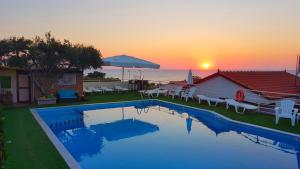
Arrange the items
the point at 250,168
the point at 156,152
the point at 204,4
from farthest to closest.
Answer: the point at 204,4 < the point at 156,152 < the point at 250,168

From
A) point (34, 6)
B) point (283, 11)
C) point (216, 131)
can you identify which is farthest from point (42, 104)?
point (283, 11)

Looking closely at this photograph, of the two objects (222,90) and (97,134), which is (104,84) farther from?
(97,134)

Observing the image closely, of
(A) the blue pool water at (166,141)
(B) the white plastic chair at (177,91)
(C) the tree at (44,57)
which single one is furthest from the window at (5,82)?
(B) the white plastic chair at (177,91)

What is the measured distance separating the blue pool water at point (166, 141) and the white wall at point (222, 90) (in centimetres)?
253

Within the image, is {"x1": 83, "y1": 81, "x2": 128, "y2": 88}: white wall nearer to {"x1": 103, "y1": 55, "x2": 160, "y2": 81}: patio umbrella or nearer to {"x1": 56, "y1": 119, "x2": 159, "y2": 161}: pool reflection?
{"x1": 103, "y1": 55, "x2": 160, "y2": 81}: patio umbrella

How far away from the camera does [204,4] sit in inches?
541

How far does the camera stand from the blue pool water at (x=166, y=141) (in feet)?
19.7

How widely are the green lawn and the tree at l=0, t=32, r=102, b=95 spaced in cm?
289

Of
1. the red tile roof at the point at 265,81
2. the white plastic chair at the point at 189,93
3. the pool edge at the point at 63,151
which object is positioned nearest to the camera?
the pool edge at the point at 63,151

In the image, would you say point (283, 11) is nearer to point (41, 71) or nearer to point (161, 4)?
point (161, 4)

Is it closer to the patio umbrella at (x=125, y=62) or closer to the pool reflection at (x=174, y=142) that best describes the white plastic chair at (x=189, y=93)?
the pool reflection at (x=174, y=142)

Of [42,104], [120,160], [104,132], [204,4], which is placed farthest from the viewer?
[204,4]

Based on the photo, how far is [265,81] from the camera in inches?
535

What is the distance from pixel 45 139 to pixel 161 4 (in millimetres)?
10572
